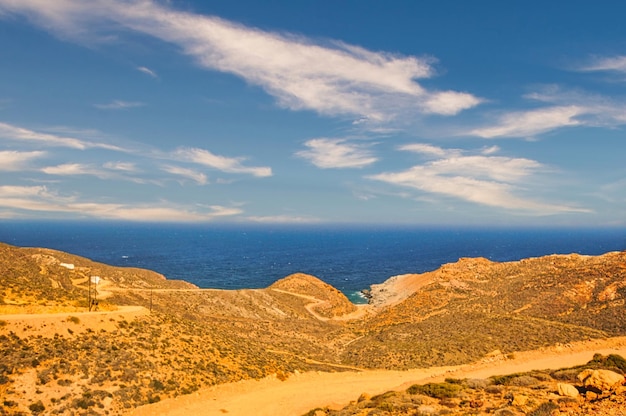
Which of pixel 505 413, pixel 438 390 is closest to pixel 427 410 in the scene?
pixel 505 413

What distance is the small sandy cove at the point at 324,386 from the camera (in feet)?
90.7

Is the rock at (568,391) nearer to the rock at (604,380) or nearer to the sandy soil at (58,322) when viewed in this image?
the rock at (604,380)

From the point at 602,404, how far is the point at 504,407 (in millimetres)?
4211

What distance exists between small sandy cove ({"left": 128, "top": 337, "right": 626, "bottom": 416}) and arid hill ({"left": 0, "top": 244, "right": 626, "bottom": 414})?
141cm

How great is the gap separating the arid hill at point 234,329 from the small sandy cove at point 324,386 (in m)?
1.41

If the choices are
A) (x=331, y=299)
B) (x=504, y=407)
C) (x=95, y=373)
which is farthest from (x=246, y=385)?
(x=331, y=299)

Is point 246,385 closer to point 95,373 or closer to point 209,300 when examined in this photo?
point 95,373

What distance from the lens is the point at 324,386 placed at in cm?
3375

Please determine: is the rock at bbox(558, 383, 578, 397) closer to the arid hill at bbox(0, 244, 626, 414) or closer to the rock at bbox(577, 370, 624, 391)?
the rock at bbox(577, 370, 624, 391)

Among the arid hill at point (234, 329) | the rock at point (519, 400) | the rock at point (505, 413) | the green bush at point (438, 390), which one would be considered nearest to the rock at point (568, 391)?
the rock at point (519, 400)

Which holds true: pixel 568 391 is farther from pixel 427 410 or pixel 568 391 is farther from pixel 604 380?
pixel 427 410

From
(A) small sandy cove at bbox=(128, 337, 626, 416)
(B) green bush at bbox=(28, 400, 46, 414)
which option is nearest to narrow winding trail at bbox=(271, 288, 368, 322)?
(A) small sandy cove at bbox=(128, 337, 626, 416)

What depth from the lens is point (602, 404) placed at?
55.6 feet

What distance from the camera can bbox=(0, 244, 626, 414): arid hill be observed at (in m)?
27.0
